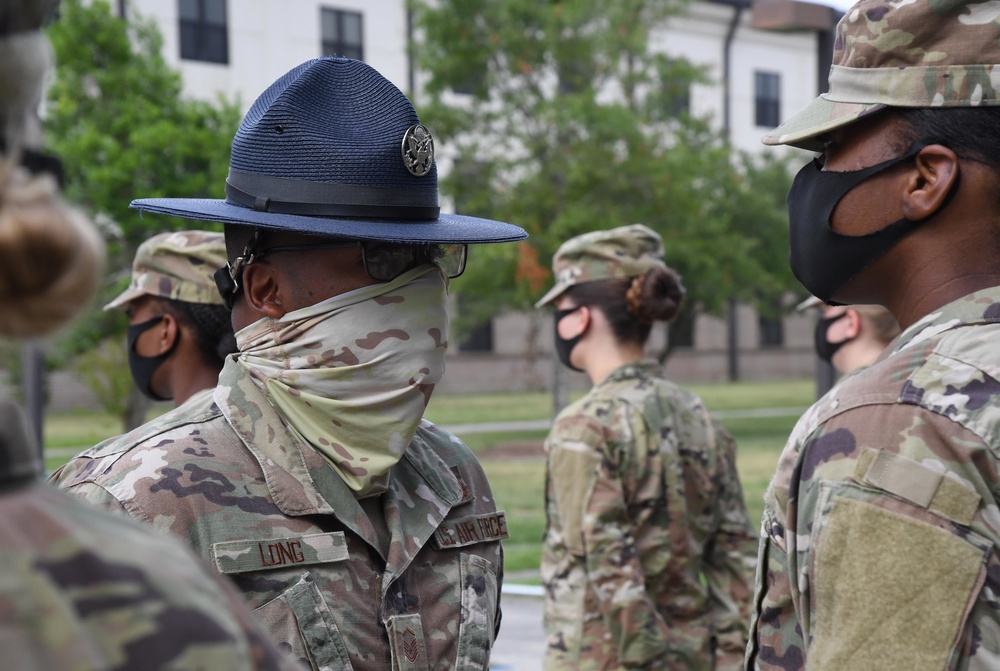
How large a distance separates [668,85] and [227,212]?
53.9 ft

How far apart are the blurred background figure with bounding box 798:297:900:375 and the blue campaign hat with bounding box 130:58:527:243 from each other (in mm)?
3856

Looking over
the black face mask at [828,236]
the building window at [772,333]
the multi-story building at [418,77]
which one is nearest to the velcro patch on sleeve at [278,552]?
the black face mask at [828,236]

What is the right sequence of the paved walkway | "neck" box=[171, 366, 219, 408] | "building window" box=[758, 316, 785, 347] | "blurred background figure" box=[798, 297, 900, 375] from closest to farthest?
"neck" box=[171, 366, 219, 408]
"blurred background figure" box=[798, 297, 900, 375]
the paved walkway
"building window" box=[758, 316, 785, 347]

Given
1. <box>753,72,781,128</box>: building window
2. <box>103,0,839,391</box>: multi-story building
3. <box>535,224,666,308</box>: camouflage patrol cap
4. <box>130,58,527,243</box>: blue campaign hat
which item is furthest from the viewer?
<box>753,72,781,128</box>: building window

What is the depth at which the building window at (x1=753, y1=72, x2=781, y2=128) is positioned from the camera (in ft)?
115

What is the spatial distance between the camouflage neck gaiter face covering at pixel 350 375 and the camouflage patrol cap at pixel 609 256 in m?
2.98

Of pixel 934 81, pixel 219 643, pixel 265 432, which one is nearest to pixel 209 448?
pixel 265 432

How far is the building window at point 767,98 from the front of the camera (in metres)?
35.2

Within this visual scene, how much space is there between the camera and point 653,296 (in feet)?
16.8

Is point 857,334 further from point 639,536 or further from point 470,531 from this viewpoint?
point 470,531

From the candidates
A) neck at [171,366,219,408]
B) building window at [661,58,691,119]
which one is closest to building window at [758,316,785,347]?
building window at [661,58,691,119]

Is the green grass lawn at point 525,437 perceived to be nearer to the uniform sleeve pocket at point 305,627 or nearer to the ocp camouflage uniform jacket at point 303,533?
the ocp camouflage uniform jacket at point 303,533

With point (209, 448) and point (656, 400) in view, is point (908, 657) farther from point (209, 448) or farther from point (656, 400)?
point (656, 400)

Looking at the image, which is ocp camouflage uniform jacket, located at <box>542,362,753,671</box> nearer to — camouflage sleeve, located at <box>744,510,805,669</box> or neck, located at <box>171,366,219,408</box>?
neck, located at <box>171,366,219,408</box>
